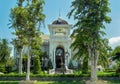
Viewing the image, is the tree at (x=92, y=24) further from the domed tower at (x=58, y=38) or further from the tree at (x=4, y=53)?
the domed tower at (x=58, y=38)

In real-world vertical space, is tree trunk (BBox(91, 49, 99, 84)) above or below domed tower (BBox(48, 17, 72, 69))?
below

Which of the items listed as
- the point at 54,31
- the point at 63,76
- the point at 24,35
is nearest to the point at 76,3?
the point at 24,35

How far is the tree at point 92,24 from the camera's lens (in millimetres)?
27484

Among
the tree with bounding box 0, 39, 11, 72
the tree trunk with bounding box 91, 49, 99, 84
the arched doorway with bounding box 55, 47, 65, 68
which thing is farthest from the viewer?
the arched doorway with bounding box 55, 47, 65, 68

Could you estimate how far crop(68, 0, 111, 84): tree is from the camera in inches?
1082

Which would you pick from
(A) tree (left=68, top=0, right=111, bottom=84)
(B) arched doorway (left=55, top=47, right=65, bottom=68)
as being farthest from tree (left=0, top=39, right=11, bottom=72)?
(A) tree (left=68, top=0, right=111, bottom=84)

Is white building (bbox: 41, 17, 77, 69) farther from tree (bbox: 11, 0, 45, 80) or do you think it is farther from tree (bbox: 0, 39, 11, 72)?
tree (bbox: 11, 0, 45, 80)

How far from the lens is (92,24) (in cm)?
2764

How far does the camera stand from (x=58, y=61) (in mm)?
61000

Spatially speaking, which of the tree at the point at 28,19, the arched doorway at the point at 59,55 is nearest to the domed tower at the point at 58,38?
the arched doorway at the point at 59,55

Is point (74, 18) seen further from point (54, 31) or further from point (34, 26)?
point (54, 31)

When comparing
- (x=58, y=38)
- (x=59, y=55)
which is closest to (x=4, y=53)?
(x=58, y=38)

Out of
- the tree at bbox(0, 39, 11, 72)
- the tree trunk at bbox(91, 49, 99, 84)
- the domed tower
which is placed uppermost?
the domed tower

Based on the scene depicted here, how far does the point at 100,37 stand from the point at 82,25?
2108 millimetres
